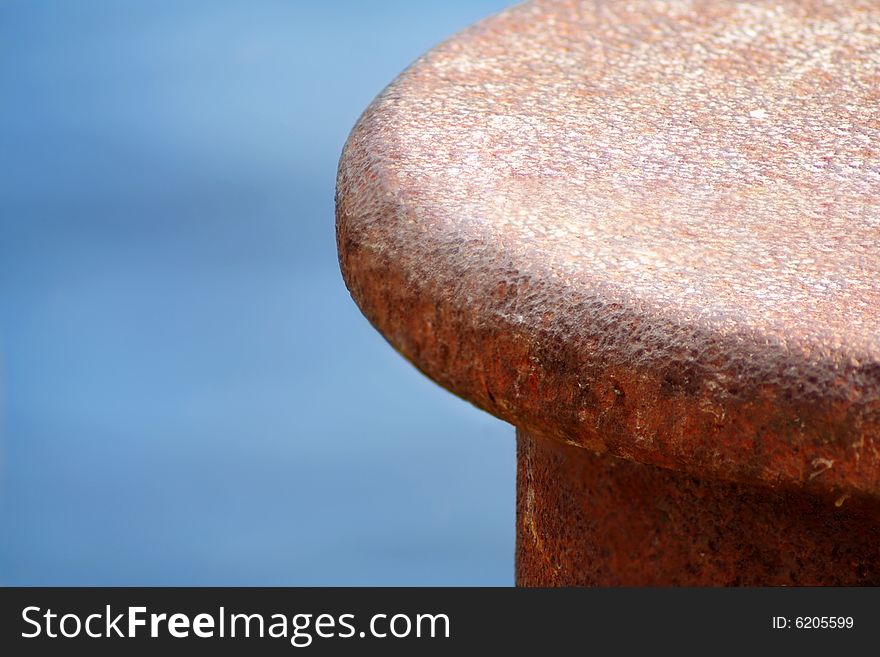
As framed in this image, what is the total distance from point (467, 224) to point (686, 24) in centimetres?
54

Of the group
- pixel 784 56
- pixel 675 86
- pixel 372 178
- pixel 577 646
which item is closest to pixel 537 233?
pixel 372 178

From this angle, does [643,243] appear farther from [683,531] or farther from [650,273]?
[683,531]

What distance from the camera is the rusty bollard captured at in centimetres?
71

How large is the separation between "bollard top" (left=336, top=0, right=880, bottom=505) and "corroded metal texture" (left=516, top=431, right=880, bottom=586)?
6.9 inches

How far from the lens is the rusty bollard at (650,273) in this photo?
715 mm

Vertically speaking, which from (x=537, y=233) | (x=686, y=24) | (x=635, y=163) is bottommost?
(x=537, y=233)

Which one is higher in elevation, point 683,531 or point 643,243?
point 643,243

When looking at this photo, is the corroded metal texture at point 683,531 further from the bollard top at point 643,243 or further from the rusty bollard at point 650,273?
the bollard top at point 643,243

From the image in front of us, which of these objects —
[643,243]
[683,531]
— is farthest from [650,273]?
[683,531]

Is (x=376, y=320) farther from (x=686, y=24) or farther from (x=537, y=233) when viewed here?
(x=686, y=24)

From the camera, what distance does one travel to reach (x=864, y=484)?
693 millimetres

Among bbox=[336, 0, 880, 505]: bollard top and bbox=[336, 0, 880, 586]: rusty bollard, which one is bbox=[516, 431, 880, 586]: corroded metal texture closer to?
bbox=[336, 0, 880, 586]: rusty bollard

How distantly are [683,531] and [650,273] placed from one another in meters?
0.25

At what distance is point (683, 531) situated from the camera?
37.6 inches
